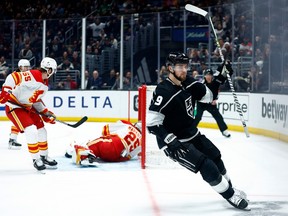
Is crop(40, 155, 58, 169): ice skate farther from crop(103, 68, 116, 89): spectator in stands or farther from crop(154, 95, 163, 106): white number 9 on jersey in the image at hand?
crop(103, 68, 116, 89): spectator in stands

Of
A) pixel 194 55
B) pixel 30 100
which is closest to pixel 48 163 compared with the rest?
pixel 30 100

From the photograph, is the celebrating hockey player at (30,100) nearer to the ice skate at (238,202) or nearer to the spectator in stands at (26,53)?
the ice skate at (238,202)

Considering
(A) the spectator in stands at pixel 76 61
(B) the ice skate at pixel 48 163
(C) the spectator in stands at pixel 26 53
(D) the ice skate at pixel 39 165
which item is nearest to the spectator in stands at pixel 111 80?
(A) the spectator in stands at pixel 76 61

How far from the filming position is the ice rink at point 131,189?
A: 13.0ft

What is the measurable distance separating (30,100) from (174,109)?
2.29 m

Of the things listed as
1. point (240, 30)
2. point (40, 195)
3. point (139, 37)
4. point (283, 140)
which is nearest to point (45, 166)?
point (40, 195)

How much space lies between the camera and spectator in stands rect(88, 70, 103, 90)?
12383 mm

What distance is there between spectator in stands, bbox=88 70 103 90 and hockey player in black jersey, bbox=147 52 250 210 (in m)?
8.45

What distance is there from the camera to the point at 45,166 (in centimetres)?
571

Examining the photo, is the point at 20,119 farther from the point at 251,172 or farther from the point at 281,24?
the point at 281,24

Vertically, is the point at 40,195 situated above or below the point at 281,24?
below

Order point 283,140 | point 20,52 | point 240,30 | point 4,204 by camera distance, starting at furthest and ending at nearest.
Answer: point 20,52
point 240,30
point 283,140
point 4,204

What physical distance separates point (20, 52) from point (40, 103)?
731 cm

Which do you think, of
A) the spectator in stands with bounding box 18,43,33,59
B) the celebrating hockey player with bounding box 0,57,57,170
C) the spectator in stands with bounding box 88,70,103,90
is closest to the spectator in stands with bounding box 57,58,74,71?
the spectator in stands with bounding box 88,70,103,90
